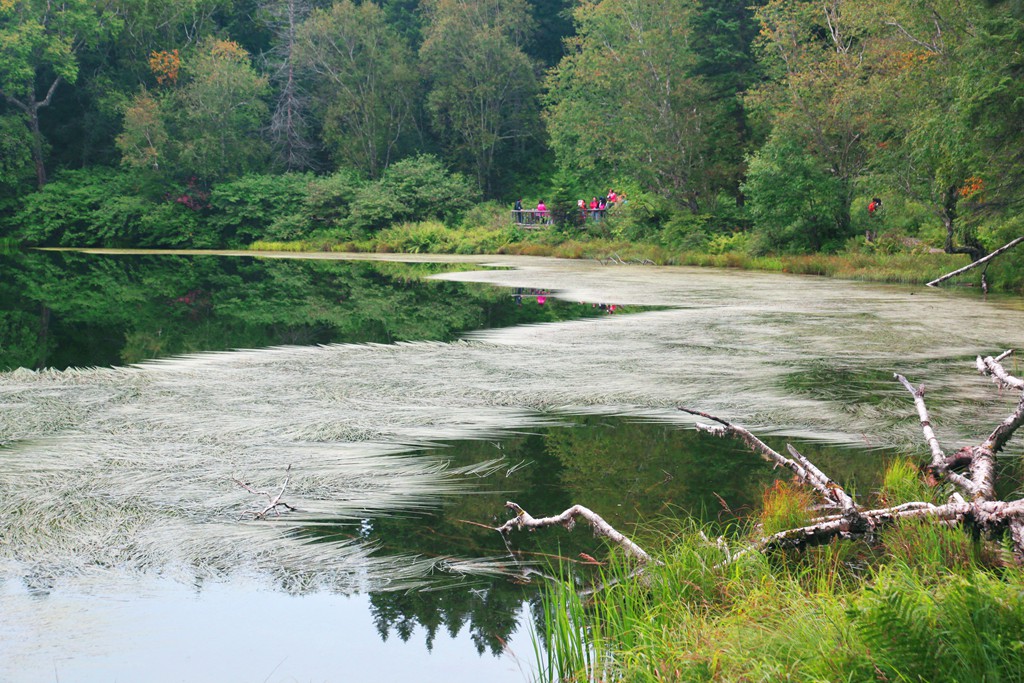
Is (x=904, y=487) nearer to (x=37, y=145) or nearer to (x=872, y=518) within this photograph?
(x=872, y=518)

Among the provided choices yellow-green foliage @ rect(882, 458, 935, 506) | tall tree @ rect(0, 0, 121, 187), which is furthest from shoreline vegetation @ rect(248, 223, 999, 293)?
yellow-green foliage @ rect(882, 458, 935, 506)

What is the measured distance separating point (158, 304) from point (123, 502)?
1159 cm

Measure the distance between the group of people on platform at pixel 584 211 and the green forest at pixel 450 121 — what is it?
0.45 m

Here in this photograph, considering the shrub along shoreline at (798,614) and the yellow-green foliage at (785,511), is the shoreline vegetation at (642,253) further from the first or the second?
the shrub along shoreline at (798,614)

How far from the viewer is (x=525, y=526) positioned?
14.9 ft

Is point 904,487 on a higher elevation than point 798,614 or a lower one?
lower

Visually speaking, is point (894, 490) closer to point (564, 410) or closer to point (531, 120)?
point (564, 410)

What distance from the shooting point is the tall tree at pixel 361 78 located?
1574 inches

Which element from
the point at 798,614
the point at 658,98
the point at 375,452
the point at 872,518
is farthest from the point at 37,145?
the point at 798,614

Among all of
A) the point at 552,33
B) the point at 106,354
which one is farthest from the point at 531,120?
the point at 106,354

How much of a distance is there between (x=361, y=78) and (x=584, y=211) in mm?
12992

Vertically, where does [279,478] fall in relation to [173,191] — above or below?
below

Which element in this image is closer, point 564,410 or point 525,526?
point 525,526

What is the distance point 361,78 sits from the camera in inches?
1590
